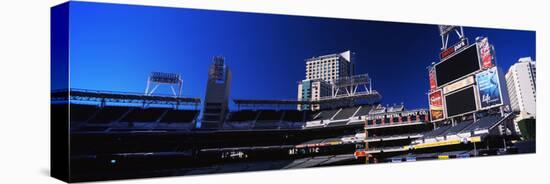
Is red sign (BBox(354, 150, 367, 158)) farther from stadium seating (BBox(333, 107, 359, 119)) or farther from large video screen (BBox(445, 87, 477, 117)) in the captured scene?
large video screen (BBox(445, 87, 477, 117))

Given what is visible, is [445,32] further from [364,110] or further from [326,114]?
[326,114]

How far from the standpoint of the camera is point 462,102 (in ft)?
31.4

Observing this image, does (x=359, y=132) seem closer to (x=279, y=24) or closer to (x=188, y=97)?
(x=279, y=24)

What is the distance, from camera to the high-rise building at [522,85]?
32.4 feet

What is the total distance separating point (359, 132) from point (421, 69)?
1.48 meters

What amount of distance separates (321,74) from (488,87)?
10.2 ft

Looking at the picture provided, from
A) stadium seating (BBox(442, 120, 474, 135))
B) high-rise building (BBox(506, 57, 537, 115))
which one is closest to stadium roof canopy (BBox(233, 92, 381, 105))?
stadium seating (BBox(442, 120, 474, 135))

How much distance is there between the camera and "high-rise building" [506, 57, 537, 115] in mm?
9867

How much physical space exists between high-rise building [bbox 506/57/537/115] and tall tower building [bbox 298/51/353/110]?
313cm

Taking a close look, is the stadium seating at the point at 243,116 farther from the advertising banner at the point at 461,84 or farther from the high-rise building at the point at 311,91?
the advertising banner at the point at 461,84

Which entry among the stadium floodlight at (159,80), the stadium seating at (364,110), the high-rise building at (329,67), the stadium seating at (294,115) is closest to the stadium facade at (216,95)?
the stadium floodlight at (159,80)

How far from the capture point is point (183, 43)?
7.25 metres

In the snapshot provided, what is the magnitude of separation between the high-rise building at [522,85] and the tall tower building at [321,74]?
3131 mm

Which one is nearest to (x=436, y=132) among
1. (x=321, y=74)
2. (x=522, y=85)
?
(x=522, y=85)
